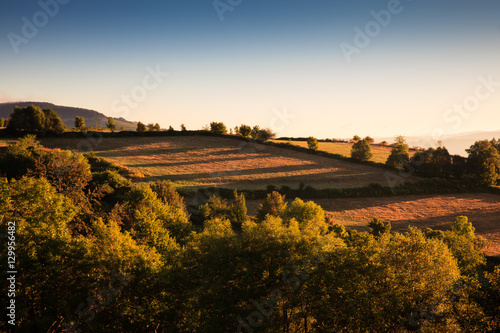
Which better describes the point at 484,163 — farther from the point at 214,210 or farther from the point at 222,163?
the point at 222,163

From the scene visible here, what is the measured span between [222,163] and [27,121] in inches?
2422

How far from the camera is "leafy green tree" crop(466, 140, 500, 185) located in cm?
5888

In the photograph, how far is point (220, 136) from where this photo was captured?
3755 inches

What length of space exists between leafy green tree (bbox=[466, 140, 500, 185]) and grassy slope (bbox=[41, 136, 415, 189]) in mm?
13873

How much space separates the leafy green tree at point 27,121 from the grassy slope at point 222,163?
16.7ft

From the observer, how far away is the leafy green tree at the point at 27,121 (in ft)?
246

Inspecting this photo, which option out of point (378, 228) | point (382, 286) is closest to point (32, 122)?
point (378, 228)

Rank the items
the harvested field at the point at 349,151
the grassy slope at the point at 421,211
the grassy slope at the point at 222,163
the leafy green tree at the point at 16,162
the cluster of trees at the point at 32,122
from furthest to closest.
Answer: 1. the harvested field at the point at 349,151
2. the cluster of trees at the point at 32,122
3. the grassy slope at the point at 222,163
4. the grassy slope at the point at 421,211
5. the leafy green tree at the point at 16,162

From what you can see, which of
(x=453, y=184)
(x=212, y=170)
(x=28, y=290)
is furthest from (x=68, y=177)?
(x=453, y=184)

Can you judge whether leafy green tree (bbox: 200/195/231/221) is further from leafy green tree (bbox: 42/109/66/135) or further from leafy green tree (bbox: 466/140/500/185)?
leafy green tree (bbox: 42/109/66/135)

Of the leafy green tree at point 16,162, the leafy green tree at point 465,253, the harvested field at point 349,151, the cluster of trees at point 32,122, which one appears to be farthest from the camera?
the harvested field at point 349,151

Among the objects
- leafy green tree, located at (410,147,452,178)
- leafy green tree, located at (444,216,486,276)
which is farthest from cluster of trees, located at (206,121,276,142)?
leafy green tree, located at (444,216,486,276)

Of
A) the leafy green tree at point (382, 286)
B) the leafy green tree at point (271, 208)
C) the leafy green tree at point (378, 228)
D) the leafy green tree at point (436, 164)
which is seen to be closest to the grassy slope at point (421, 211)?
the leafy green tree at point (378, 228)

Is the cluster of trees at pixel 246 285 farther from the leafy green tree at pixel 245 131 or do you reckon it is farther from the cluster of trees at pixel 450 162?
the leafy green tree at pixel 245 131
